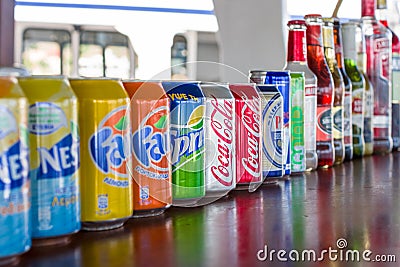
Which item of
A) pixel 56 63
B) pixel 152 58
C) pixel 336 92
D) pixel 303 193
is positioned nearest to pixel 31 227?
pixel 303 193

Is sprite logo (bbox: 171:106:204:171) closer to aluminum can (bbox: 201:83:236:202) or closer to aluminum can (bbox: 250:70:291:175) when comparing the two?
aluminum can (bbox: 201:83:236:202)

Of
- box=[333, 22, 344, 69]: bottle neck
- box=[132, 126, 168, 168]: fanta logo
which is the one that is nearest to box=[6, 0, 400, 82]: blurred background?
box=[333, 22, 344, 69]: bottle neck

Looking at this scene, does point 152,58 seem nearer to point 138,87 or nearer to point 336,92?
point 336,92

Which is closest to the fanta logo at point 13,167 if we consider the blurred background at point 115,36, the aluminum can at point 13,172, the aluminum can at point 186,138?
the aluminum can at point 13,172

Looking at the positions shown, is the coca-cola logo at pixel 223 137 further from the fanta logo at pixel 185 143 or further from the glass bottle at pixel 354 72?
the glass bottle at pixel 354 72

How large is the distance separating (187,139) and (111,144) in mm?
154

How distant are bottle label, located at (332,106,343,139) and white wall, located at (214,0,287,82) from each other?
2.37 metres

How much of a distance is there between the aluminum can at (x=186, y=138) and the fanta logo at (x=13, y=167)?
0.26 meters

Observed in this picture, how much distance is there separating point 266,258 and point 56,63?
20.9ft

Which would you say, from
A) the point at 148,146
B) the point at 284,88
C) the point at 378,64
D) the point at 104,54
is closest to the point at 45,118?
the point at 148,146

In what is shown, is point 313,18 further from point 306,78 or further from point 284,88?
point 284,88

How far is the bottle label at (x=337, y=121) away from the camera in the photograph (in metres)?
1.38

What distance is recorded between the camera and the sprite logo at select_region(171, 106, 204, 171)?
842mm

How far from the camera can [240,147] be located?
986mm
